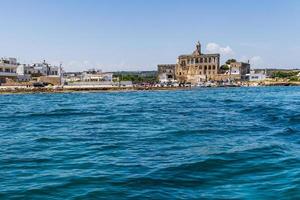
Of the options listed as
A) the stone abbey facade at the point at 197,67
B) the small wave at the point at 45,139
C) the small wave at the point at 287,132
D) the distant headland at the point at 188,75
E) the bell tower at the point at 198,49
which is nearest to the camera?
the small wave at the point at 45,139

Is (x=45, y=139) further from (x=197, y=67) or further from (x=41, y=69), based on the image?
(x=197, y=67)

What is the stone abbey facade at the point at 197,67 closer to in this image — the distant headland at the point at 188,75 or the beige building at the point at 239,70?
the distant headland at the point at 188,75

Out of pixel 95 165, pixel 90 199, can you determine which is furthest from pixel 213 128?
pixel 90 199

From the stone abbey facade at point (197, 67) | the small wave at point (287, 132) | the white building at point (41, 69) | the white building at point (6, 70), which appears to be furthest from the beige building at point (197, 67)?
the small wave at point (287, 132)

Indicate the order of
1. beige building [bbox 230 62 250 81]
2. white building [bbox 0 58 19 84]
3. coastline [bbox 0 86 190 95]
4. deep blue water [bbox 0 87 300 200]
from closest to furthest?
deep blue water [bbox 0 87 300 200] → coastline [bbox 0 86 190 95] → white building [bbox 0 58 19 84] → beige building [bbox 230 62 250 81]

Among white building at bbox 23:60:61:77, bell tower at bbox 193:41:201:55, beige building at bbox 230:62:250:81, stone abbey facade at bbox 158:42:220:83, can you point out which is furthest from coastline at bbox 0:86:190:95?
bell tower at bbox 193:41:201:55

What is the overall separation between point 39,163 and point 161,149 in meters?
4.91

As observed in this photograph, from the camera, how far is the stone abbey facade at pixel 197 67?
181m

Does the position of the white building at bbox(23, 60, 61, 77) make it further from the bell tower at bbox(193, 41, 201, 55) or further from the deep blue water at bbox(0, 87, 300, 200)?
the deep blue water at bbox(0, 87, 300, 200)

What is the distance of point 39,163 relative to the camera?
49.9 feet

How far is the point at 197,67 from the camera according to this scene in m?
185

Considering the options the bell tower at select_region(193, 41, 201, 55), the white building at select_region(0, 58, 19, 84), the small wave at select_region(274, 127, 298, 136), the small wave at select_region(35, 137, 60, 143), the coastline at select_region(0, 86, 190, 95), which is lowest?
the coastline at select_region(0, 86, 190, 95)

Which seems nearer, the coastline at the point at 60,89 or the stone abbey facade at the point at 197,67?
the coastline at the point at 60,89

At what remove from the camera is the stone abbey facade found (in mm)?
181250
